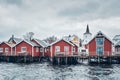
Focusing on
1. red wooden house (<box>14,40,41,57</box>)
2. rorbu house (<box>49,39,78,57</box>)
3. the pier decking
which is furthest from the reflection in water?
red wooden house (<box>14,40,41,57</box>)

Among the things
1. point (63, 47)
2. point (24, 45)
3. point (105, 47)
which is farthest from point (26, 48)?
point (105, 47)

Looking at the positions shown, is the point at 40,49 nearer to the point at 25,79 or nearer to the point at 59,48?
the point at 59,48

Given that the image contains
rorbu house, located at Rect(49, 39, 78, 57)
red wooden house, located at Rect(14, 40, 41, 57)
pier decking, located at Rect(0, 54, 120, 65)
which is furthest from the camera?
red wooden house, located at Rect(14, 40, 41, 57)

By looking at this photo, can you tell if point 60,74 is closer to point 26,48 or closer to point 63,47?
point 63,47

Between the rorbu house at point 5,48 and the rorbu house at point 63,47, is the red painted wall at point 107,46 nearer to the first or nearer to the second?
the rorbu house at point 63,47

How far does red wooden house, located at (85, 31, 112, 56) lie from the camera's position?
5194 centimetres

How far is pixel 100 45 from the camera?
52.4 metres

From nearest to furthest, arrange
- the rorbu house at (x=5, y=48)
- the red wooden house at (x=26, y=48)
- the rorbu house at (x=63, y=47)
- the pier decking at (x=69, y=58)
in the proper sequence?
the pier decking at (x=69, y=58) < the rorbu house at (x=63, y=47) < the red wooden house at (x=26, y=48) < the rorbu house at (x=5, y=48)

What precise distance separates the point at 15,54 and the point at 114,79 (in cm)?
3453

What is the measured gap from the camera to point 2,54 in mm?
59156

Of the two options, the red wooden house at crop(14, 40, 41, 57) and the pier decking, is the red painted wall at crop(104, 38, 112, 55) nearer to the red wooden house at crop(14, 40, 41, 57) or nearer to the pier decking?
the pier decking

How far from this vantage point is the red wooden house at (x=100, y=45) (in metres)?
51.9

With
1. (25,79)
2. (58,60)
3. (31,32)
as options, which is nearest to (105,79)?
(25,79)

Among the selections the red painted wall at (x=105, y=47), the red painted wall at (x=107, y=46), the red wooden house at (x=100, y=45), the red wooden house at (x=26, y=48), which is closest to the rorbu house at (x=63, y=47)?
the red painted wall at (x=105, y=47)
